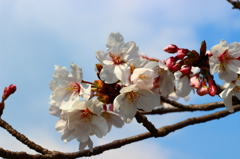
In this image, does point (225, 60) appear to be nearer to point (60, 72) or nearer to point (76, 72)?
point (76, 72)

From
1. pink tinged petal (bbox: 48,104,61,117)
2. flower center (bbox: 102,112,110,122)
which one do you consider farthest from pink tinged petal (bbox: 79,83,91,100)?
flower center (bbox: 102,112,110,122)

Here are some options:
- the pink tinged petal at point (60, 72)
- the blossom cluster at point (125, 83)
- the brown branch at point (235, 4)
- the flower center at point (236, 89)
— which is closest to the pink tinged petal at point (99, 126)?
the blossom cluster at point (125, 83)

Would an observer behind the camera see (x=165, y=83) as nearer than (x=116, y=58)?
No

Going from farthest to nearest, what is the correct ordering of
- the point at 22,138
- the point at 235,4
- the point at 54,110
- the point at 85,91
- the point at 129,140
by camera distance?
the point at 235,4, the point at 129,140, the point at 22,138, the point at 54,110, the point at 85,91

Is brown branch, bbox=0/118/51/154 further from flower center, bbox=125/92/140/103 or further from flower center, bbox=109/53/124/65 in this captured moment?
flower center, bbox=109/53/124/65

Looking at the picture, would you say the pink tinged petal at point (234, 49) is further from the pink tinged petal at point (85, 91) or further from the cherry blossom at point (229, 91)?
the pink tinged petal at point (85, 91)

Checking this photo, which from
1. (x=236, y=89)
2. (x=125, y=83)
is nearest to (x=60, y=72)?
(x=125, y=83)

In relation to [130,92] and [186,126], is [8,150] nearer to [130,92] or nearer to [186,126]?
[130,92]
